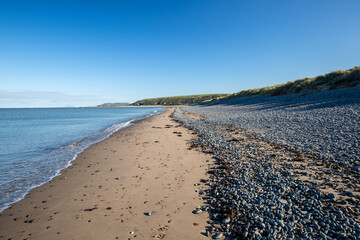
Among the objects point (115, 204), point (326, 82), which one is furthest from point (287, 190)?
point (326, 82)

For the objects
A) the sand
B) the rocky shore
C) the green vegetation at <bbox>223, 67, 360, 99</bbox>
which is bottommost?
the sand

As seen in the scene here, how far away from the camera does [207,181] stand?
5.97 m

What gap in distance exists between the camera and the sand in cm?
387

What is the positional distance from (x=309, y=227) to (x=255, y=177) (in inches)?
94.4

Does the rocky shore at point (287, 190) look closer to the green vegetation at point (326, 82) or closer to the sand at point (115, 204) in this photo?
the sand at point (115, 204)

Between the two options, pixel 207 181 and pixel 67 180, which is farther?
pixel 67 180

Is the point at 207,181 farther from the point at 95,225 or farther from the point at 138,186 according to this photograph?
the point at 95,225

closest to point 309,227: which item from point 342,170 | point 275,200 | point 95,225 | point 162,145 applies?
point 275,200

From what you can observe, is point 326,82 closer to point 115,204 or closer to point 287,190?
point 287,190

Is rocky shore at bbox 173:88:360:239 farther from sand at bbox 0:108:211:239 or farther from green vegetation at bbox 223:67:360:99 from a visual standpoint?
green vegetation at bbox 223:67:360:99

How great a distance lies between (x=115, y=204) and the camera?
193 inches

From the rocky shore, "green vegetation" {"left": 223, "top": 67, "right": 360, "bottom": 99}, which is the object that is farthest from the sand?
"green vegetation" {"left": 223, "top": 67, "right": 360, "bottom": 99}

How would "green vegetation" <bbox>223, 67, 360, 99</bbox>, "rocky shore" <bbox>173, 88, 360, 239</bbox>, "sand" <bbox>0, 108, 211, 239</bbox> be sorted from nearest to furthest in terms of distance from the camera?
"rocky shore" <bbox>173, 88, 360, 239</bbox> < "sand" <bbox>0, 108, 211, 239</bbox> < "green vegetation" <bbox>223, 67, 360, 99</bbox>

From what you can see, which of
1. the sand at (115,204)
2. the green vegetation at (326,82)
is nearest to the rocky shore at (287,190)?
the sand at (115,204)
